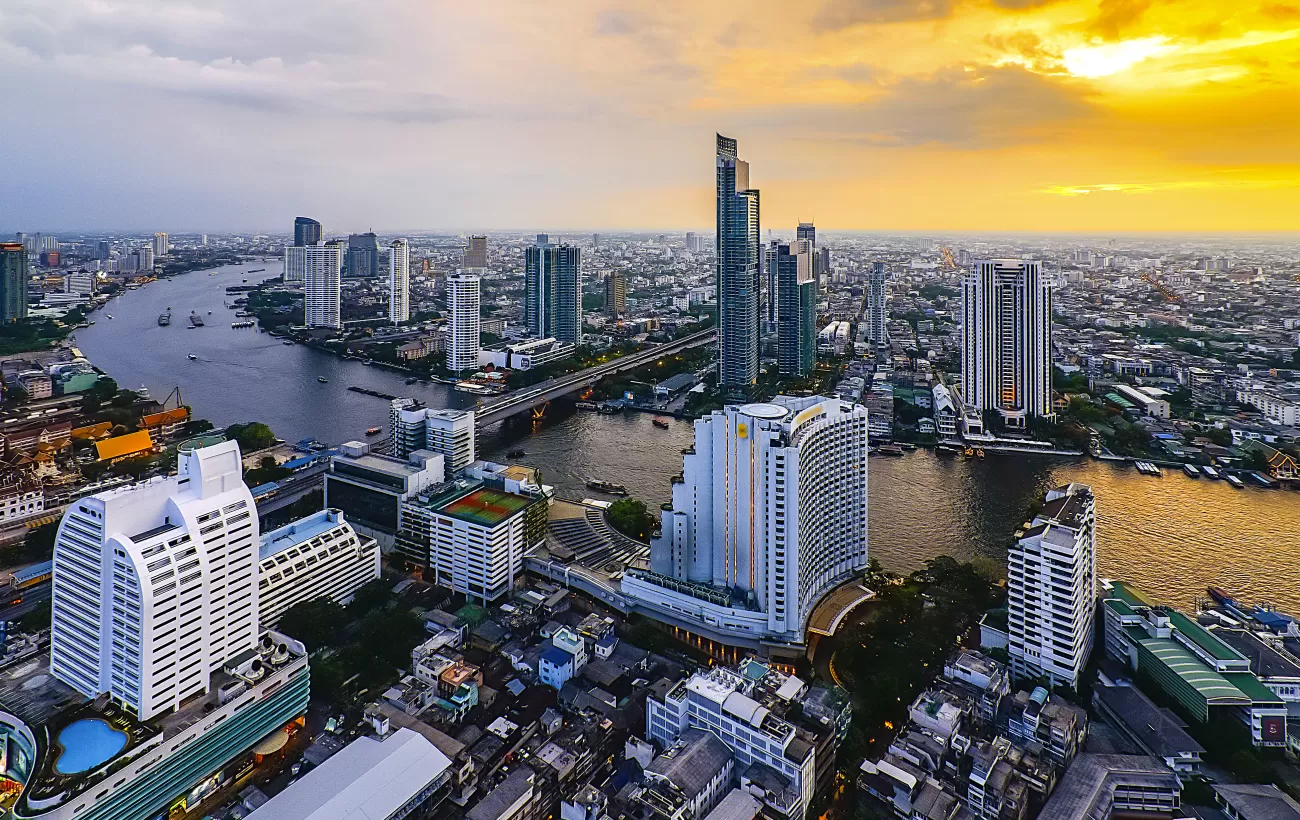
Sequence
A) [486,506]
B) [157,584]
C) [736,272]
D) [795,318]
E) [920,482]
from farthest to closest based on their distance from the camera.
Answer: [795,318], [736,272], [920,482], [486,506], [157,584]

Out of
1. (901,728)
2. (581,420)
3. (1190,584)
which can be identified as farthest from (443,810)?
(581,420)

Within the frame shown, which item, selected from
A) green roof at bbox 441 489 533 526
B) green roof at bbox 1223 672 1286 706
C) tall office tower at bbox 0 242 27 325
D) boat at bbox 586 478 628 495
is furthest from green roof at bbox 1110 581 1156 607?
tall office tower at bbox 0 242 27 325


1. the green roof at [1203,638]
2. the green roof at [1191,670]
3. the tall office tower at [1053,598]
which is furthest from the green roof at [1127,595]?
the tall office tower at [1053,598]

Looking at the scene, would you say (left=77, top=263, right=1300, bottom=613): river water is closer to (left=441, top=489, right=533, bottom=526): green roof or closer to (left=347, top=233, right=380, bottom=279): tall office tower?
(left=441, top=489, right=533, bottom=526): green roof

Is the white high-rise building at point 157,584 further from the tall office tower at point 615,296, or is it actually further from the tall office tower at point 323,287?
the tall office tower at point 615,296

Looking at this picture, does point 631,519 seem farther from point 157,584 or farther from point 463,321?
point 463,321

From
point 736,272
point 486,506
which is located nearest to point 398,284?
point 736,272
